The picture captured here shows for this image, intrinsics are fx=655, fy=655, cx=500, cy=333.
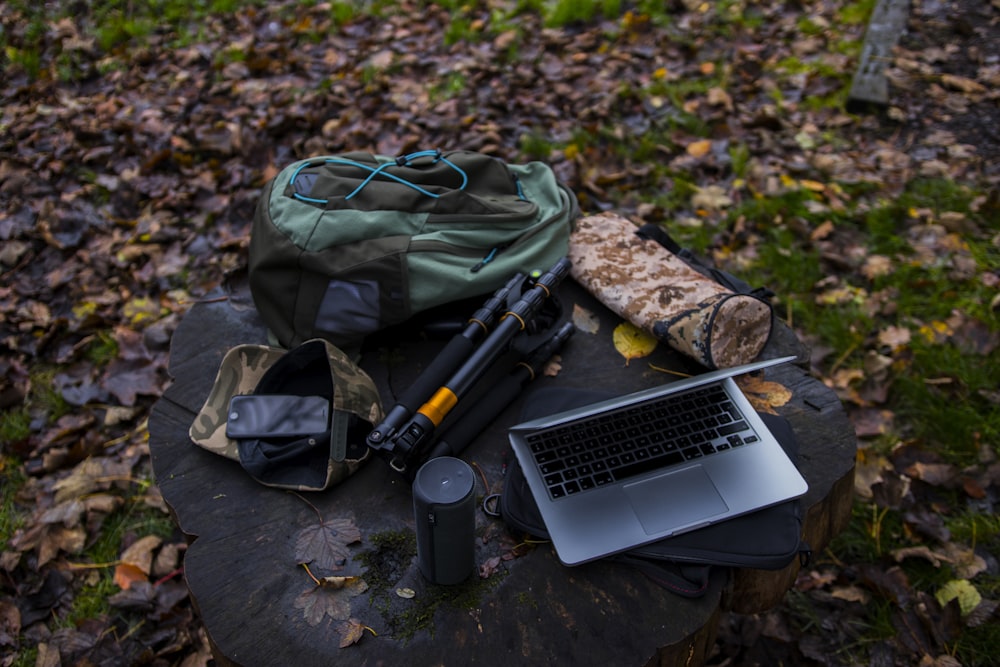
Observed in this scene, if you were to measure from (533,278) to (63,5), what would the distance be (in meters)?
6.49

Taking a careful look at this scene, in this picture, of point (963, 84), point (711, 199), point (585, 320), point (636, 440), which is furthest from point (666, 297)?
point (963, 84)

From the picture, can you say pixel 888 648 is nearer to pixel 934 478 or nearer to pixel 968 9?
pixel 934 478

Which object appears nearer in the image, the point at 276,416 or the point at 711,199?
the point at 276,416

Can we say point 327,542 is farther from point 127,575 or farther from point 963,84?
point 963,84

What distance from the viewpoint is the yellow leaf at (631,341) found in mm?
2385

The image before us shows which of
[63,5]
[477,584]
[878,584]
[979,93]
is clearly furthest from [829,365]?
[63,5]

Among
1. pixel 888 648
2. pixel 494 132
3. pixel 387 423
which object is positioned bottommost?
pixel 888 648

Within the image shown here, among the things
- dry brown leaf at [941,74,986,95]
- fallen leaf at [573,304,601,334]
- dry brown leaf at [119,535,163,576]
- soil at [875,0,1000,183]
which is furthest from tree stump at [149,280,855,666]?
dry brown leaf at [941,74,986,95]

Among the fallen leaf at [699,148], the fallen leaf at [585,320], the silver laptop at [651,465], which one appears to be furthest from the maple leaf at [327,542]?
the fallen leaf at [699,148]

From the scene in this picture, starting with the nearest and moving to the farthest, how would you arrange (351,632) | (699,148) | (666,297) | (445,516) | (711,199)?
(445,516) < (351,632) < (666,297) < (711,199) < (699,148)

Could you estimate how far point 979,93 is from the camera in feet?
14.9

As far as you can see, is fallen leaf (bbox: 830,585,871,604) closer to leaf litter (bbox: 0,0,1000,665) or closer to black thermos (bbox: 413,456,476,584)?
leaf litter (bbox: 0,0,1000,665)

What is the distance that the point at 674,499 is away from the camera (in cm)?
185

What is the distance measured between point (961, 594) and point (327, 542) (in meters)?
2.35
